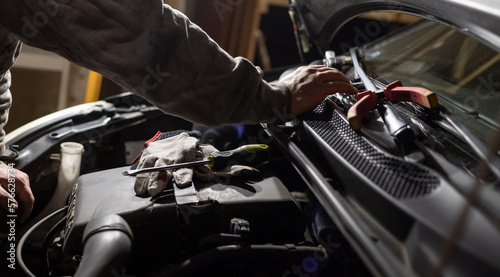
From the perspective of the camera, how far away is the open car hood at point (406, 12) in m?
0.71

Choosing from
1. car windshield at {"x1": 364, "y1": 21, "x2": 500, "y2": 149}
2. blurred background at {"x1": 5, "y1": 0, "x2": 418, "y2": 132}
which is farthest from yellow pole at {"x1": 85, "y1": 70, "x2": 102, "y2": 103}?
car windshield at {"x1": 364, "y1": 21, "x2": 500, "y2": 149}

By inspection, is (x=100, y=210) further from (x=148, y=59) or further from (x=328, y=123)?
(x=328, y=123)

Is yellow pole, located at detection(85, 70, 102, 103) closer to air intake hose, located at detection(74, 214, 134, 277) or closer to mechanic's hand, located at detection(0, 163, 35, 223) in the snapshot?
mechanic's hand, located at detection(0, 163, 35, 223)

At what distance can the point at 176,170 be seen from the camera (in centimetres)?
88

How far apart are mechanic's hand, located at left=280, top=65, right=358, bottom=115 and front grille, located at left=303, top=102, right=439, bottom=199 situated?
3.6 inches

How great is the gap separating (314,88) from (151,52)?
1.32ft

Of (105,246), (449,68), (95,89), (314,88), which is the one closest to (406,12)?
(449,68)

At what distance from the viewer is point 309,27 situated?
153 cm

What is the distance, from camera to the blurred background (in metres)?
2.58

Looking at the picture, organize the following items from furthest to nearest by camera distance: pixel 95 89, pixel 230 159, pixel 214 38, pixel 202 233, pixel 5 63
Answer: pixel 214 38 → pixel 95 89 → pixel 5 63 → pixel 230 159 → pixel 202 233

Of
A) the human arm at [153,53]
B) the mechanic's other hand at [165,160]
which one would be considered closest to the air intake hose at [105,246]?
the mechanic's other hand at [165,160]

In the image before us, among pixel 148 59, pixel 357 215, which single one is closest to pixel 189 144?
pixel 148 59

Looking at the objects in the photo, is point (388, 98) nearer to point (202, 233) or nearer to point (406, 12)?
point (406, 12)

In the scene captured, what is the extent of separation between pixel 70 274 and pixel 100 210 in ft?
0.53
